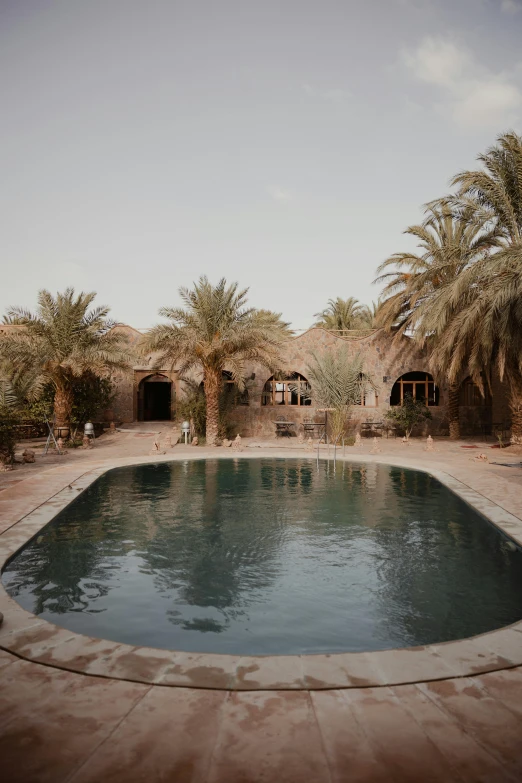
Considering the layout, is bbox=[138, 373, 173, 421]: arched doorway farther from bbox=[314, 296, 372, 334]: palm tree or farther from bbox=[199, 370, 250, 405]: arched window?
bbox=[314, 296, 372, 334]: palm tree

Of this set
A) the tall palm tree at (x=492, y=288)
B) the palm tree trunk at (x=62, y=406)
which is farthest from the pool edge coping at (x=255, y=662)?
the palm tree trunk at (x=62, y=406)

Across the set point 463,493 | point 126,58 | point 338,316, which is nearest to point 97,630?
point 463,493

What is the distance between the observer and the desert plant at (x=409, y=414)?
20938 mm

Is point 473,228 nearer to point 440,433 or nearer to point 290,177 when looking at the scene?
point 290,177

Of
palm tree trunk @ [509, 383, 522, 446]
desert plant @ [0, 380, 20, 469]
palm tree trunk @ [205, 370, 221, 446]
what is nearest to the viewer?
desert plant @ [0, 380, 20, 469]

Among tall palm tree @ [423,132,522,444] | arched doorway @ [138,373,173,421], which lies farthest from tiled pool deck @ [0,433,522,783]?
arched doorway @ [138,373,173,421]

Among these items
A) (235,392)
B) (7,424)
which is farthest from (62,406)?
(235,392)

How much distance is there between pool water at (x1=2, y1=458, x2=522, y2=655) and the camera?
472cm

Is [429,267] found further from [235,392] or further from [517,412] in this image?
[235,392]

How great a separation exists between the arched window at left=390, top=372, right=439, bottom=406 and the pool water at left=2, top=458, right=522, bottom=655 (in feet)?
43.3

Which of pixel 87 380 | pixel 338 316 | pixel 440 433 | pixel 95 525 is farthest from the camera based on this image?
pixel 338 316

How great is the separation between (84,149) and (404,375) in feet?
49.8

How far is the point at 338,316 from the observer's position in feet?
110

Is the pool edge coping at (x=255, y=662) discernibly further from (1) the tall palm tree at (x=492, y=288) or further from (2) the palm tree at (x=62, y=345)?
(2) the palm tree at (x=62, y=345)
